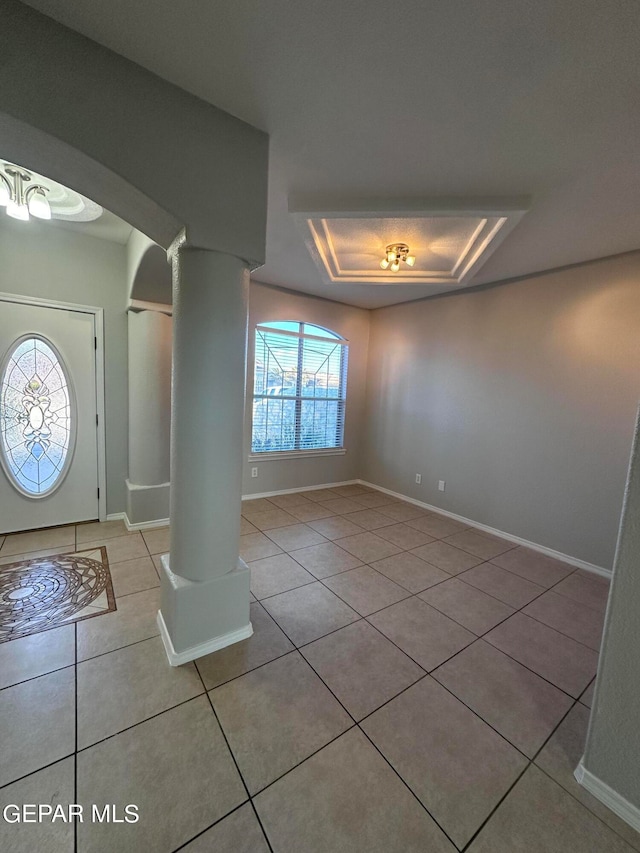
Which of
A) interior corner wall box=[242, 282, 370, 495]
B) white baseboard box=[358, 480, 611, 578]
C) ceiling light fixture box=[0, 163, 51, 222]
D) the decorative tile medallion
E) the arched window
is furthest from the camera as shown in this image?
the arched window

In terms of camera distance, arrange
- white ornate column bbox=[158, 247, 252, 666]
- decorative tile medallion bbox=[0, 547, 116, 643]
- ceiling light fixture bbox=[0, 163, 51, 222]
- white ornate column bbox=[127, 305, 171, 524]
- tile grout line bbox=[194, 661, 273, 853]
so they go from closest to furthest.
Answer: tile grout line bbox=[194, 661, 273, 853]
white ornate column bbox=[158, 247, 252, 666]
decorative tile medallion bbox=[0, 547, 116, 643]
ceiling light fixture bbox=[0, 163, 51, 222]
white ornate column bbox=[127, 305, 171, 524]

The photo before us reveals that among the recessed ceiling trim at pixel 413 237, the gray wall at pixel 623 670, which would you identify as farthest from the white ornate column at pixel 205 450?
the gray wall at pixel 623 670

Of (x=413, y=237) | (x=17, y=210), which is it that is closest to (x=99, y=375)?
(x=17, y=210)

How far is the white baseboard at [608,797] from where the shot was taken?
44.2 inches

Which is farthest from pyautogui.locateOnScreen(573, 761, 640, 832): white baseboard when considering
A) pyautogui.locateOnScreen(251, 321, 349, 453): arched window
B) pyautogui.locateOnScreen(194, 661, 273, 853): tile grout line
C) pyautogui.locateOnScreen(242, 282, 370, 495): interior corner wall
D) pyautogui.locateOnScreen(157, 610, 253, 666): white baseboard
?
pyautogui.locateOnScreen(251, 321, 349, 453): arched window

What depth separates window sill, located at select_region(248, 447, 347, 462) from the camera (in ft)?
14.0

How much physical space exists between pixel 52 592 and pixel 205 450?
5.43ft

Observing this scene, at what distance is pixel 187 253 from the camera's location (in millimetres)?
1568

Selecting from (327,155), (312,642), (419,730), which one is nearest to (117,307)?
(327,155)

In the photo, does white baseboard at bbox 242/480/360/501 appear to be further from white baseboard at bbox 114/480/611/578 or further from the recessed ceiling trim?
the recessed ceiling trim

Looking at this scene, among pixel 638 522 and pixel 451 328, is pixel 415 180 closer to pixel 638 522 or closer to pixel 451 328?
pixel 638 522

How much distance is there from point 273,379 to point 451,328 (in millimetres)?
2269

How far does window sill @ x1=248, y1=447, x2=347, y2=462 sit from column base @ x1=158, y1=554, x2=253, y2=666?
239 centimetres

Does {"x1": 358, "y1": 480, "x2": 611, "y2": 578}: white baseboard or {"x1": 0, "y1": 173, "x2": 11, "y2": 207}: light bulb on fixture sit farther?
{"x1": 358, "y1": 480, "x2": 611, "y2": 578}: white baseboard
